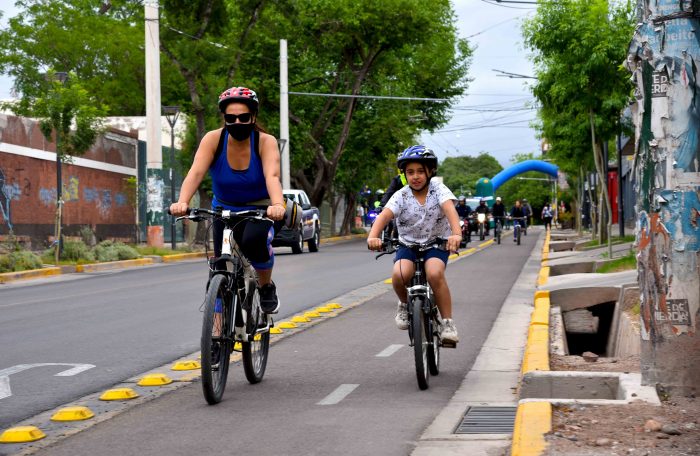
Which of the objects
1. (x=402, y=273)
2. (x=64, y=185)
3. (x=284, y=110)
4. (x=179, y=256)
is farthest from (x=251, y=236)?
(x=284, y=110)

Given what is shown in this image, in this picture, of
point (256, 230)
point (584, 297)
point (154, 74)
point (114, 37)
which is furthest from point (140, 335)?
point (114, 37)

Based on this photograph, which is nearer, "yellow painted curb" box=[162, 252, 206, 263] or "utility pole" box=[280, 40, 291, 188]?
"yellow painted curb" box=[162, 252, 206, 263]

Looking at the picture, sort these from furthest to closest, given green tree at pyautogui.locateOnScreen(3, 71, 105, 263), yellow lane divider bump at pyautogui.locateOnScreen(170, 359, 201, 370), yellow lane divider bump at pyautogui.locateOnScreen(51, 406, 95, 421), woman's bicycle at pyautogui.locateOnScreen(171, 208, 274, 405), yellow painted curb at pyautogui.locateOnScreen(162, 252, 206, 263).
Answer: yellow painted curb at pyautogui.locateOnScreen(162, 252, 206, 263), green tree at pyautogui.locateOnScreen(3, 71, 105, 263), yellow lane divider bump at pyautogui.locateOnScreen(170, 359, 201, 370), woman's bicycle at pyautogui.locateOnScreen(171, 208, 274, 405), yellow lane divider bump at pyautogui.locateOnScreen(51, 406, 95, 421)

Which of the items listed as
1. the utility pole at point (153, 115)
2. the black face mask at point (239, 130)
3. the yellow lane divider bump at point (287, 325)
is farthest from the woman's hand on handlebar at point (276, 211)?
the utility pole at point (153, 115)

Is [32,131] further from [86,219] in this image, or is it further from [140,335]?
[140,335]

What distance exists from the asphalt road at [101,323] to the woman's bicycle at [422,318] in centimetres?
220

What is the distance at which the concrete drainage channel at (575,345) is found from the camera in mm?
5461

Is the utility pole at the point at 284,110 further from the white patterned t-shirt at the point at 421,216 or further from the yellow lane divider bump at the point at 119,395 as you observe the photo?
the yellow lane divider bump at the point at 119,395

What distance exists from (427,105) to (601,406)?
56622mm

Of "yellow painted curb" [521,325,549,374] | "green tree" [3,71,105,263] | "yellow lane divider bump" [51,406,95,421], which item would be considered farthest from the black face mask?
"green tree" [3,71,105,263]

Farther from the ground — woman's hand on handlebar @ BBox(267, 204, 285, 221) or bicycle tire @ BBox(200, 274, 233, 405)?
woman's hand on handlebar @ BBox(267, 204, 285, 221)

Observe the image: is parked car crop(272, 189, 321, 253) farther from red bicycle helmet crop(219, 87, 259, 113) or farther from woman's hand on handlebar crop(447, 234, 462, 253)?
red bicycle helmet crop(219, 87, 259, 113)

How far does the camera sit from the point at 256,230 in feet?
23.4

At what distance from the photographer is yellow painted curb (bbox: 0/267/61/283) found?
2065cm
